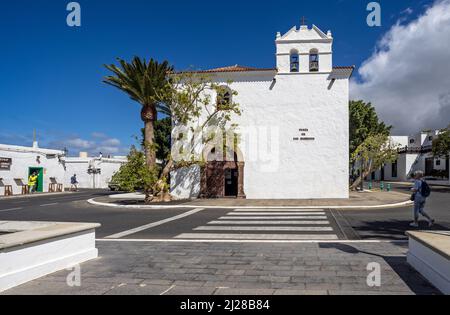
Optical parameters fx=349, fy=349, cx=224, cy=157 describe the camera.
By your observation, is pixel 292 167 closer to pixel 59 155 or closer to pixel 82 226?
pixel 82 226

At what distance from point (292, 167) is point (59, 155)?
25.9 meters

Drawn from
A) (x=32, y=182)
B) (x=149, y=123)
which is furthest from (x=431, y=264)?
(x=32, y=182)

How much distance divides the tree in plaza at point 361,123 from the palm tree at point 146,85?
61.5ft

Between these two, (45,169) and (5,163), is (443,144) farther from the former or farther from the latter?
(5,163)

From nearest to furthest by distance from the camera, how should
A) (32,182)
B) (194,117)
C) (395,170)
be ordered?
(194,117) < (32,182) < (395,170)

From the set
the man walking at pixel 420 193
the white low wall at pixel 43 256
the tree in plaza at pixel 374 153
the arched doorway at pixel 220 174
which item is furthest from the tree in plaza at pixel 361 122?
the white low wall at pixel 43 256

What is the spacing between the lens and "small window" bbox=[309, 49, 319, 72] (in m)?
22.4

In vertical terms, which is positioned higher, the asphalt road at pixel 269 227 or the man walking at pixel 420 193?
the man walking at pixel 420 193

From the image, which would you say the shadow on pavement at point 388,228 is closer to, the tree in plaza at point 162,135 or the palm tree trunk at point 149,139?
the palm tree trunk at point 149,139

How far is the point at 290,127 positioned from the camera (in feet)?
73.5

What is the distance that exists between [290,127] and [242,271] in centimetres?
1755

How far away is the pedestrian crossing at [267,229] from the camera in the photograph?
9.08 m

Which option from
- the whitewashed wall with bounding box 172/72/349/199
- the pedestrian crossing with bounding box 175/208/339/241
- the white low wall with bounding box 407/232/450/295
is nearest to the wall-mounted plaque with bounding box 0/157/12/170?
the whitewashed wall with bounding box 172/72/349/199
